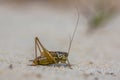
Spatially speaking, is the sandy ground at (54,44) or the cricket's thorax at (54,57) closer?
the sandy ground at (54,44)

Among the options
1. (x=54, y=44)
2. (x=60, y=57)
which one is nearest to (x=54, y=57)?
(x=60, y=57)

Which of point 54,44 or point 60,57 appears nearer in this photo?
point 60,57

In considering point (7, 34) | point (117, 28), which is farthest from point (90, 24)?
point (7, 34)

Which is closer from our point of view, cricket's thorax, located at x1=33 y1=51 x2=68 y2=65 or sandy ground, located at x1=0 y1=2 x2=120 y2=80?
sandy ground, located at x1=0 y1=2 x2=120 y2=80

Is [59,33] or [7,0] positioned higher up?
[7,0]

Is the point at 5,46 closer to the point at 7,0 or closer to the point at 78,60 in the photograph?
the point at 78,60

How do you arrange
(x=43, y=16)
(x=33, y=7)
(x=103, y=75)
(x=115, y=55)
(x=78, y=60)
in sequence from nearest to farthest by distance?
(x=103, y=75) → (x=78, y=60) → (x=115, y=55) → (x=43, y=16) → (x=33, y=7)

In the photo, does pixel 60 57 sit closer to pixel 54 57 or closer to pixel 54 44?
pixel 54 57

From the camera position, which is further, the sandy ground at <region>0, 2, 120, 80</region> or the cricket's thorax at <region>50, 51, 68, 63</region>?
the cricket's thorax at <region>50, 51, 68, 63</region>
